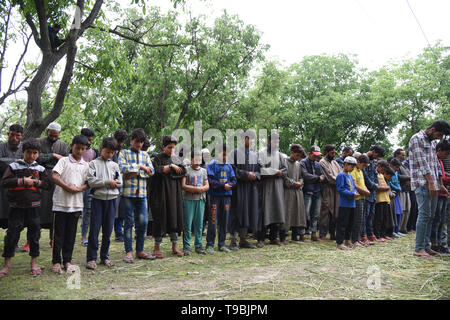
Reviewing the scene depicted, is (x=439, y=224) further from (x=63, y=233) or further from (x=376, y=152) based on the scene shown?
(x=63, y=233)

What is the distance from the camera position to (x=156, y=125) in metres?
16.9

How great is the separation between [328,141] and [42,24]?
25.6 metres

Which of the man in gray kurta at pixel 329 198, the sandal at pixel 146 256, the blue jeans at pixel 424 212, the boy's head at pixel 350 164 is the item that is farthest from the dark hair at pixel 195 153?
the blue jeans at pixel 424 212

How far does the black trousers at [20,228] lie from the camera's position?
14.8 feet

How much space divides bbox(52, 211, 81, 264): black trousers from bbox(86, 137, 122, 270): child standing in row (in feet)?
0.82

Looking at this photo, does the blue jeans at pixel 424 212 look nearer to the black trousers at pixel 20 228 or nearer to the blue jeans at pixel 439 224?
the blue jeans at pixel 439 224

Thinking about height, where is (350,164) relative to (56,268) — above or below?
above

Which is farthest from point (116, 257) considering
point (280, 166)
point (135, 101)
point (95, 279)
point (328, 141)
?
point (328, 141)

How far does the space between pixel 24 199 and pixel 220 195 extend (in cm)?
308

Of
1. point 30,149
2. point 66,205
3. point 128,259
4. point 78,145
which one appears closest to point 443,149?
point 128,259

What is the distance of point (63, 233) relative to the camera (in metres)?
4.75

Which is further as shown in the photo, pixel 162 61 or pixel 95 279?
pixel 162 61

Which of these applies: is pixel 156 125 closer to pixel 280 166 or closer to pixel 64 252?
pixel 280 166

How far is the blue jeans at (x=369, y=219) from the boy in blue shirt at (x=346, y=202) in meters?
0.91
